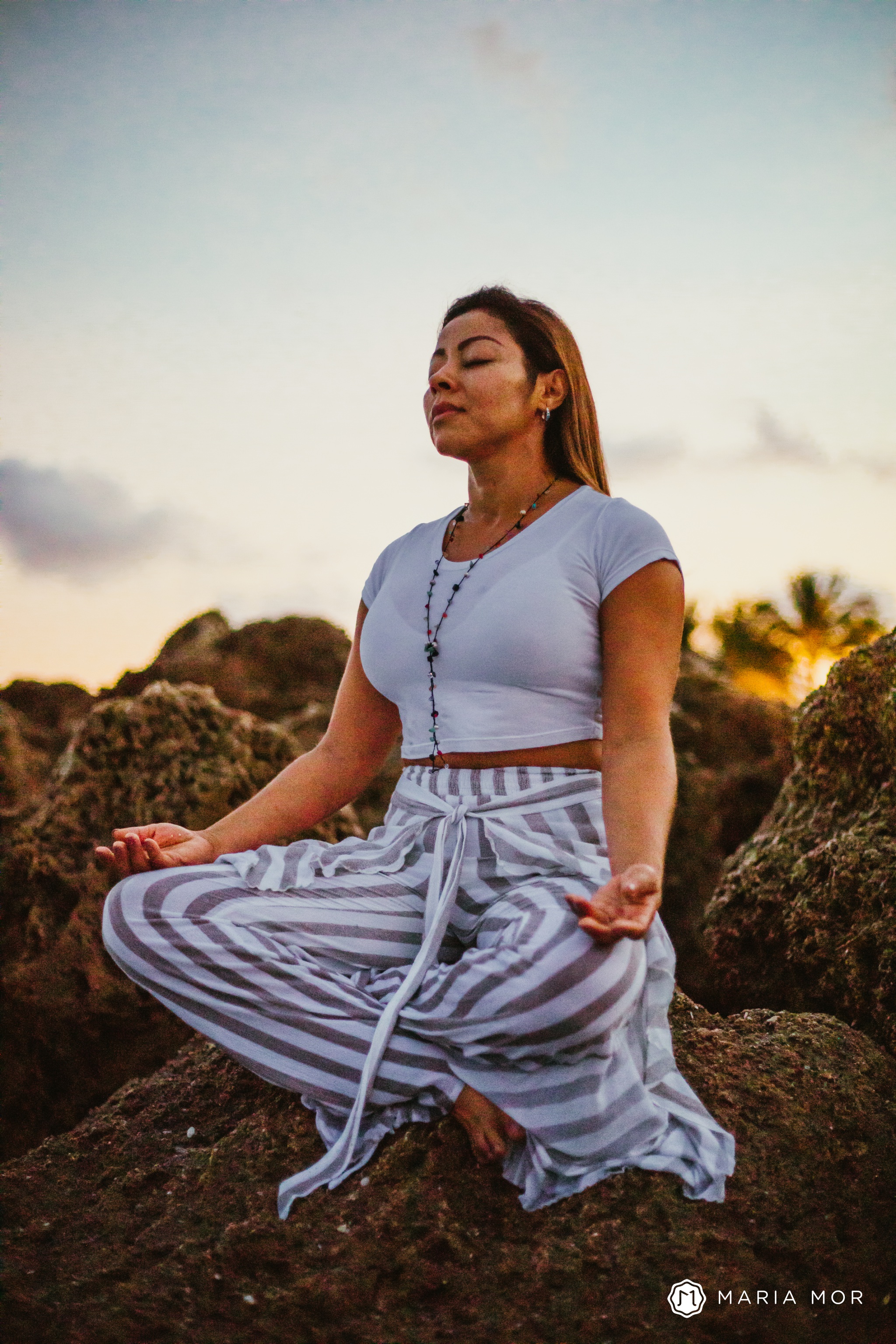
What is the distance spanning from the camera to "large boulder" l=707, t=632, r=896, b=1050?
118 inches

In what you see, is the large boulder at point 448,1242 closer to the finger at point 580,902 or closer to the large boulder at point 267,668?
the finger at point 580,902

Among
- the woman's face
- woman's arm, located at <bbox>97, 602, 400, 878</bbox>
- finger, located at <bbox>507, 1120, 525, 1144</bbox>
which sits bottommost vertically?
finger, located at <bbox>507, 1120, 525, 1144</bbox>

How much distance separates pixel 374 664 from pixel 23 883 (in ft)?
6.76

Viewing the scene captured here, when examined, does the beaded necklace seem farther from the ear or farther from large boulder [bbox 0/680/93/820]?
large boulder [bbox 0/680/93/820]

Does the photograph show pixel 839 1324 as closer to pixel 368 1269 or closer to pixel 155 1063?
pixel 368 1269

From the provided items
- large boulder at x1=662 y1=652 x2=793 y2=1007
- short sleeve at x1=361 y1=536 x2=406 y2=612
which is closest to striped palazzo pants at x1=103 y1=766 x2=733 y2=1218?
short sleeve at x1=361 y1=536 x2=406 y2=612

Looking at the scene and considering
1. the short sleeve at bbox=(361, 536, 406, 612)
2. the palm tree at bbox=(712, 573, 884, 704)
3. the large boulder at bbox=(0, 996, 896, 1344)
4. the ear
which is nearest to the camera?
the large boulder at bbox=(0, 996, 896, 1344)

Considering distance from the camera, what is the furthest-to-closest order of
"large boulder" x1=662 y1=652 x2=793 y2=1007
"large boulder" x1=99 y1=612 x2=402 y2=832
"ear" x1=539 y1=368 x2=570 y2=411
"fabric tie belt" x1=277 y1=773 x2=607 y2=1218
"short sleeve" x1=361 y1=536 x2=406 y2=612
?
"large boulder" x1=99 y1=612 x2=402 y2=832 < "large boulder" x1=662 y1=652 x2=793 y2=1007 < "short sleeve" x1=361 y1=536 x2=406 y2=612 < "ear" x1=539 y1=368 x2=570 y2=411 < "fabric tie belt" x1=277 y1=773 x2=607 y2=1218

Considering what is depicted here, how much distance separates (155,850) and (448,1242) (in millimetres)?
1187

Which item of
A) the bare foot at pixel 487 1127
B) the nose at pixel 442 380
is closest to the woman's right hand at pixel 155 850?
the bare foot at pixel 487 1127

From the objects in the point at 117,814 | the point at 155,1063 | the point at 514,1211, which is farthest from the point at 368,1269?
the point at 117,814

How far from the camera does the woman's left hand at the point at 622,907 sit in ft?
6.61

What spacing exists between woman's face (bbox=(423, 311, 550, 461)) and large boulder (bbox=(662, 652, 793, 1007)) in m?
3.29

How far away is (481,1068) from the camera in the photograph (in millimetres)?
2184
